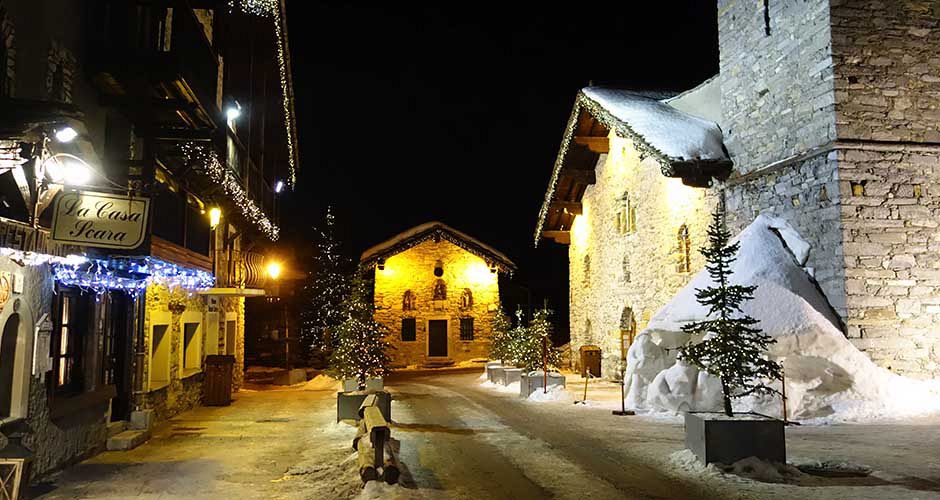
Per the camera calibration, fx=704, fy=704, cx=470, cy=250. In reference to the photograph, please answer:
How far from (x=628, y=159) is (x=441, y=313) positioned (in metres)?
A: 15.4

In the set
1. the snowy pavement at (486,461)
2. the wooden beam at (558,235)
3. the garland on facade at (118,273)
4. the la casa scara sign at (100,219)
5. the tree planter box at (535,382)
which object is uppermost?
the wooden beam at (558,235)

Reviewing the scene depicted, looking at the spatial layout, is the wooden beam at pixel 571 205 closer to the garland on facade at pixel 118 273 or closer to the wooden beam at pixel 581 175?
the wooden beam at pixel 581 175

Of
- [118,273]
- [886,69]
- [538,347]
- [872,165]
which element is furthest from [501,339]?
[118,273]

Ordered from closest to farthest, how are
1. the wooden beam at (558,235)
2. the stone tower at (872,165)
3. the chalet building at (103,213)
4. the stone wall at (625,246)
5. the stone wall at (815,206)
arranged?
the chalet building at (103,213), the stone tower at (872,165), the stone wall at (815,206), the stone wall at (625,246), the wooden beam at (558,235)

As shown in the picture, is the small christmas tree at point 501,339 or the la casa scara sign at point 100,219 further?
the small christmas tree at point 501,339

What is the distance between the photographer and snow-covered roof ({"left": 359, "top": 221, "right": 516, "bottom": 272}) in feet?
113

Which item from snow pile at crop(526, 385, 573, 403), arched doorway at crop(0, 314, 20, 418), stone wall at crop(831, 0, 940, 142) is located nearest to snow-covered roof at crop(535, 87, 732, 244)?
stone wall at crop(831, 0, 940, 142)

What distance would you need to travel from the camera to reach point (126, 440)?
34.9ft

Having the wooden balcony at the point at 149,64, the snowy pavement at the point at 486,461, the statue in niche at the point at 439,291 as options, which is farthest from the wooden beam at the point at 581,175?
the wooden balcony at the point at 149,64

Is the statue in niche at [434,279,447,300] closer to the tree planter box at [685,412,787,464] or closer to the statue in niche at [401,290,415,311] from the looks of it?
the statue in niche at [401,290,415,311]

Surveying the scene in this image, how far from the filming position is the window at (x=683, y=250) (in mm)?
19797

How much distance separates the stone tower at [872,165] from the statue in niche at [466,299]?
2158 centimetres

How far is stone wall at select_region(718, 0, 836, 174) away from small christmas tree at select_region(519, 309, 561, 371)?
21.5 feet

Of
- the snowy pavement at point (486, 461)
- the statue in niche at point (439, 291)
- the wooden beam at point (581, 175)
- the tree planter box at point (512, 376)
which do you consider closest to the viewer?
the snowy pavement at point (486, 461)
